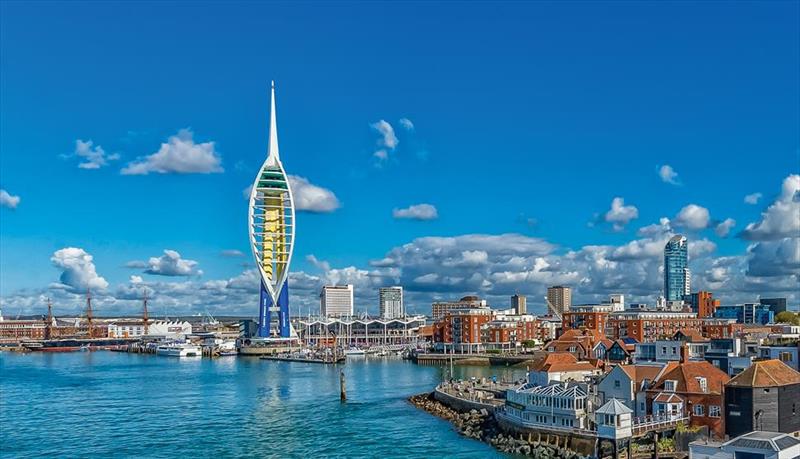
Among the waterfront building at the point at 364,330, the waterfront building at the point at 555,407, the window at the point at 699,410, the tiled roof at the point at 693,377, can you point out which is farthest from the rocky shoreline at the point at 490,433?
the waterfront building at the point at 364,330

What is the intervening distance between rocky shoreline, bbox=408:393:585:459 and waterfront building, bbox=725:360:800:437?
5.29 meters

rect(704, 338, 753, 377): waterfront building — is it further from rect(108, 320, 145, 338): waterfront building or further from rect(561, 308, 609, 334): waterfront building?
rect(108, 320, 145, 338): waterfront building

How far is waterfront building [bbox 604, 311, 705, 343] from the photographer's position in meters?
85.5

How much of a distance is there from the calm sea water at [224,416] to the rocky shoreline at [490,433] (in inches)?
22.8

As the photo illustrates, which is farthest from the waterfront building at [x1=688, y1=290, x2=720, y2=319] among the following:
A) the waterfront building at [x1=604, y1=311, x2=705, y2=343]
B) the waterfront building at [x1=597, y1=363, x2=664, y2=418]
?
the waterfront building at [x1=597, y1=363, x2=664, y2=418]

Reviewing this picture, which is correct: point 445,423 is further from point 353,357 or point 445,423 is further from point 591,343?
point 353,357

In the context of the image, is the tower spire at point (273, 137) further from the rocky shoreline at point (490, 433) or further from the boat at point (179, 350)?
the rocky shoreline at point (490, 433)

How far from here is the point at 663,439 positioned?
28828 millimetres

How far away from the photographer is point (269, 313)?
4407 inches

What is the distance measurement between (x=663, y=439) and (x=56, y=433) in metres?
27.6

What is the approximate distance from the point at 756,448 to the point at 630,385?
7735 millimetres

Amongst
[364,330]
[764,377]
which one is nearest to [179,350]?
[364,330]

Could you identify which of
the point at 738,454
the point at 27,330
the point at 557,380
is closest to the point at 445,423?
the point at 557,380

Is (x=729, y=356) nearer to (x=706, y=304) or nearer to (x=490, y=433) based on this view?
(x=490, y=433)
